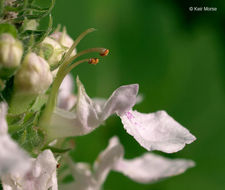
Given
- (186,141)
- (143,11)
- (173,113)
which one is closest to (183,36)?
(143,11)

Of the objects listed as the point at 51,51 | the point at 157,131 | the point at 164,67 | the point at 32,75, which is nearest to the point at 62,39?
the point at 51,51

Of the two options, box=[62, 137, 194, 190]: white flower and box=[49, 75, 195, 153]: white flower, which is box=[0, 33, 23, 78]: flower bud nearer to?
box=[49, 75, 195, 153]: white flower

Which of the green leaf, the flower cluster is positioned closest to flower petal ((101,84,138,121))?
the flower cluster

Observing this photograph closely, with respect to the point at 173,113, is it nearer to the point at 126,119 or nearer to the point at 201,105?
the point at 201,105

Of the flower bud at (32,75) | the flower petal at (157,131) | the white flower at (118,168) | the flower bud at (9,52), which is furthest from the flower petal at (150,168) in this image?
the flower bud at (9,52)

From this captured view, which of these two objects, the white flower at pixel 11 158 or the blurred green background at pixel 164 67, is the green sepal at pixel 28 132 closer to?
the white flower at pixel 11 158

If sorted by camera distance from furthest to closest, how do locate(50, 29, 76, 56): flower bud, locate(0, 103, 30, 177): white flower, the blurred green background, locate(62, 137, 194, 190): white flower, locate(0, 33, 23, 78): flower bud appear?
the blurred green background < locate(62, 137, 194, 190): white flower < locate(50, 29, 76, 56): flower bud < locate(0, 33, 23, 78): flower bud < locate(0, 103, 30, 177): white flower

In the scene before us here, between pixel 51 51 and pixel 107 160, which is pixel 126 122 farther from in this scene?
pixel 107 160
